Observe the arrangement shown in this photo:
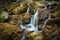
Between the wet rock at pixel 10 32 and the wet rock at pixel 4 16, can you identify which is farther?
the wet rock at pixel 4 16

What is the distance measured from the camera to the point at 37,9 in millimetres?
12117

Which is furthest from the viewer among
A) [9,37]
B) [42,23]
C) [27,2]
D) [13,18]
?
[27,2]

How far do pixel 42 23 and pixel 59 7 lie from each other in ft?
5.05

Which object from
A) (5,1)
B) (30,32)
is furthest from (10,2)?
(30,32)

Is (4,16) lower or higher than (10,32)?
higher

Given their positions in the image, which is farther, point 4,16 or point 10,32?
point 4,16

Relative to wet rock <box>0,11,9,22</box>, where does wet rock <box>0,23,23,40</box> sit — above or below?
below

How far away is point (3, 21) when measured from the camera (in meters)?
11.7

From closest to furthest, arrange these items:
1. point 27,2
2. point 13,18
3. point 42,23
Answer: point 42,23
point 13,18
point 27,2

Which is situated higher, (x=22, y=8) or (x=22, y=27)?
(x=22, y=8)

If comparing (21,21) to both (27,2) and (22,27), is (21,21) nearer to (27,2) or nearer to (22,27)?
(22,27)

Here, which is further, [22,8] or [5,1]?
[5,1]

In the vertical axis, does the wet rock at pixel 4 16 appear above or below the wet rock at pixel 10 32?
above

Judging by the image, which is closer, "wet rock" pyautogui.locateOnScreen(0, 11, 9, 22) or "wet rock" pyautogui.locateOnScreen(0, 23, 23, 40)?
"wet rock" pyautogui.locateOnScreen(0, 23, 23, 40)
